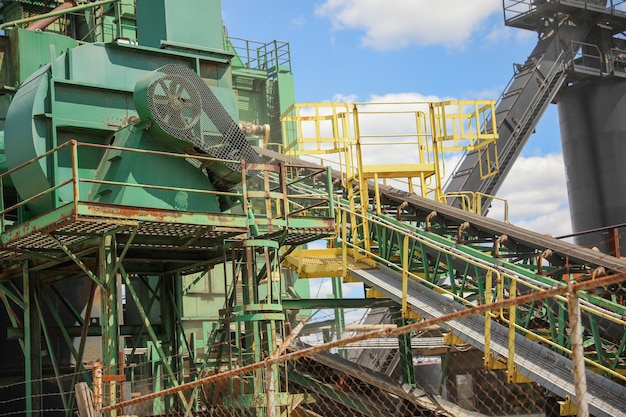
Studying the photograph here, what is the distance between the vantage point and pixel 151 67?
1549 centimetres

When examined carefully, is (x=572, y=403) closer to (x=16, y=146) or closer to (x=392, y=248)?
(x=392, y=248)

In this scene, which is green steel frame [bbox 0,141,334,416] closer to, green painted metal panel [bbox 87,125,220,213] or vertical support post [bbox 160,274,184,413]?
vertical support post [bbox 160,274,184,413]

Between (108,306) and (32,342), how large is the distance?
2.75m

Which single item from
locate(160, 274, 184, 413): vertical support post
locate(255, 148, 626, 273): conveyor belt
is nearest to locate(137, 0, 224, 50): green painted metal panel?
locate(160, 274, 184, 413): vertical support post

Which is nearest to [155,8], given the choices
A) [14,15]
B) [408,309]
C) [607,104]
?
[408,309]

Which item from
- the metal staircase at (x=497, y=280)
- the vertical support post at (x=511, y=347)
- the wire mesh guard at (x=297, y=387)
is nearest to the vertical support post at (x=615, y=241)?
the metal staircase at (x=497, y=280)

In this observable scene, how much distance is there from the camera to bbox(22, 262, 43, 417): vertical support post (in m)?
15.0

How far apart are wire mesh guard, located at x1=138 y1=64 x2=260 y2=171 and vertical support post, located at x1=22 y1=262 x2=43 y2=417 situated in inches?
141

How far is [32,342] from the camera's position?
15.3 m

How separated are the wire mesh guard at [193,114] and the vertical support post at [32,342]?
3.59 metres

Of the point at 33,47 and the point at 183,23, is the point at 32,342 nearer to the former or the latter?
the point at 183,23

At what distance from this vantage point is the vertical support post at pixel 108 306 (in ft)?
43.0

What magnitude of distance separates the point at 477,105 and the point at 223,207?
1018 cm

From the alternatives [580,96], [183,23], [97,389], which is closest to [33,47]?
[183,23]
